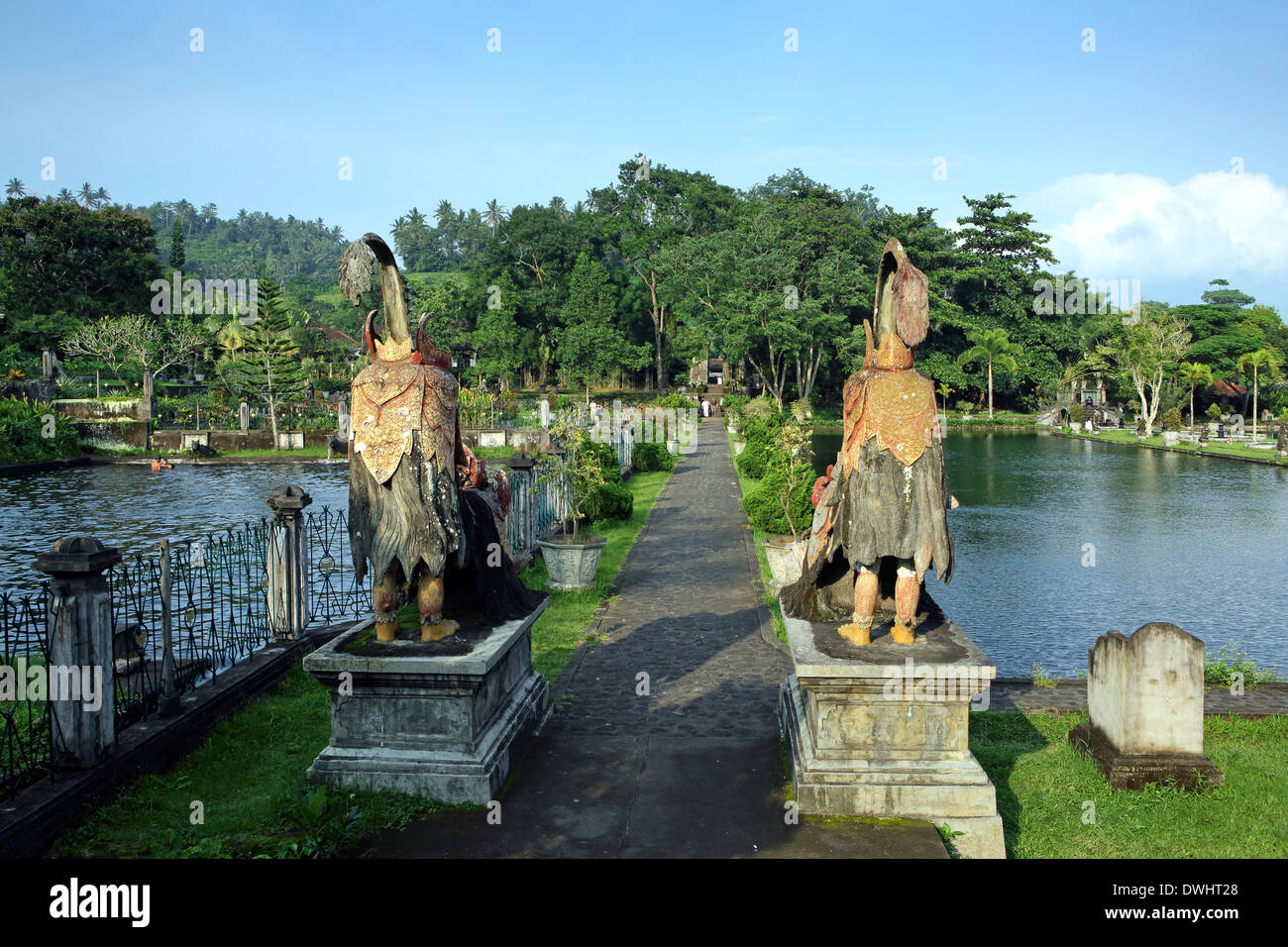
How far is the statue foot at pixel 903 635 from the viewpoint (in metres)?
5.06

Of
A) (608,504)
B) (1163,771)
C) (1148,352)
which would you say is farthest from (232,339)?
(1163,771)

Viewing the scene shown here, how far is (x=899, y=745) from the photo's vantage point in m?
4.78

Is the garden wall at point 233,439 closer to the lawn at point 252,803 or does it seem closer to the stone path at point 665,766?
the stone path at point 665,766

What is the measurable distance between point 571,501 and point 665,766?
7.12 m

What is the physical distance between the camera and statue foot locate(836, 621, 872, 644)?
200 inches

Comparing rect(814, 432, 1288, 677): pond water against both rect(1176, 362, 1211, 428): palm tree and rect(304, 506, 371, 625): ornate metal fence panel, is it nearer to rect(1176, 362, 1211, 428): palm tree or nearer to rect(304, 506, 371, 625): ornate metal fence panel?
rect(304, 506, 371, 625): ornate metal fence panel

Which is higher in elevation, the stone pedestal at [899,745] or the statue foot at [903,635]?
the statue foot at [903,635]

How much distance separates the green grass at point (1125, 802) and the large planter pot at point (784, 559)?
4.00 m

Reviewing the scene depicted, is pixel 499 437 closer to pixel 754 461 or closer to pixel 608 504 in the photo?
pixel 754 461

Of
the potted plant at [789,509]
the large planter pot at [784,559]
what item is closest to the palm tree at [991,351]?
the potted plant at [789,509]

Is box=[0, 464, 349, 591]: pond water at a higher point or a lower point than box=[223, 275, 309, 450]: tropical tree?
lower

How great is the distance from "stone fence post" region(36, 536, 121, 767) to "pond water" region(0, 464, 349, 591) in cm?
717

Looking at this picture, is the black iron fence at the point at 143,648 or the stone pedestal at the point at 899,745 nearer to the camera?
the stone pedestal at the point at 899,745

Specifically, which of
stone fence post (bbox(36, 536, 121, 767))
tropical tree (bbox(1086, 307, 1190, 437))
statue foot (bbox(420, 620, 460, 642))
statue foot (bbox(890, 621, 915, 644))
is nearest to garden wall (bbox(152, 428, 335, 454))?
stone fence post (bbox(36, 536, 121, 767))
